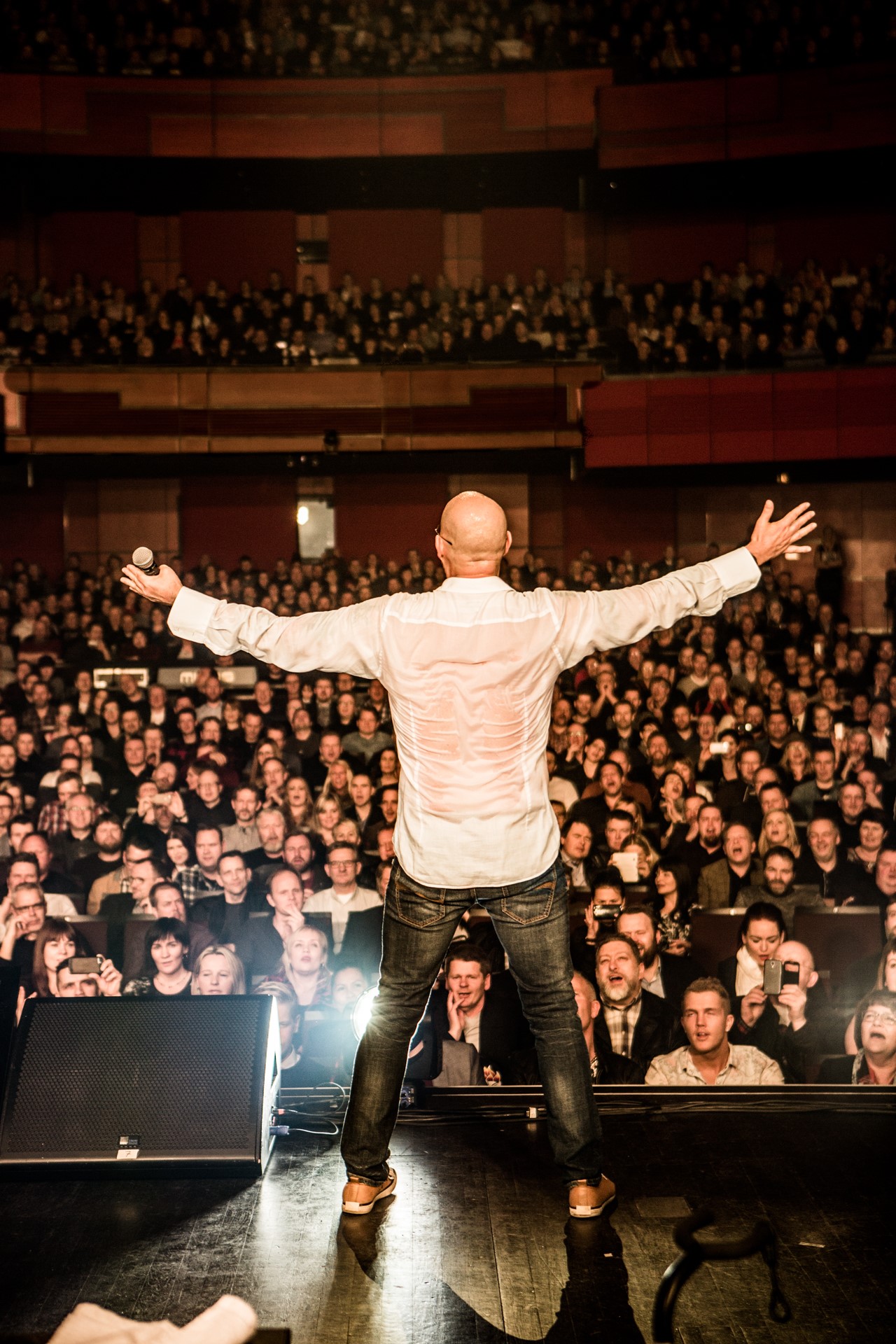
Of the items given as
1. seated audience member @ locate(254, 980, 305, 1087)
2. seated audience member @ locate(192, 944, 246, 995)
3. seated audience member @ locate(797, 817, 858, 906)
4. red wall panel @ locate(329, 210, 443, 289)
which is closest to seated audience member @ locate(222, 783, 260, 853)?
seated audience member @ locate(254, 980, 305, 1087)

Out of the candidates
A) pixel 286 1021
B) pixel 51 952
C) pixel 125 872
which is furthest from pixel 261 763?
pixel 286 1021

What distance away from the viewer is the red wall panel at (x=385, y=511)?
16.7 meters

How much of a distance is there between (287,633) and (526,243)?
15039 mm

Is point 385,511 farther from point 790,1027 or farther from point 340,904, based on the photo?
point 790,1027

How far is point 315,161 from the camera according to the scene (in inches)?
608

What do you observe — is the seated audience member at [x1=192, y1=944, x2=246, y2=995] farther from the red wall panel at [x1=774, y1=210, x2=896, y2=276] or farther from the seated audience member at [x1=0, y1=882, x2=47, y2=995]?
the red wall panel at [x1=774, y1=210, x2=896, y2=276]

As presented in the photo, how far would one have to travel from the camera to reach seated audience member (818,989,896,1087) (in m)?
3.83

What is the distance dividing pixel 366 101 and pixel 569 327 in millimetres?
4138

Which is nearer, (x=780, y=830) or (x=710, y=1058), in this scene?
(x=710, y=1058)

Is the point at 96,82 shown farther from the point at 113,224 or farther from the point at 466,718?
the point at 466,718

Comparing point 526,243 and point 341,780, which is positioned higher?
point 526,243

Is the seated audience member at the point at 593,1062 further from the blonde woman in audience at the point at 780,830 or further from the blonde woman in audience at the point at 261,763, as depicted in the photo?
the blonde woman in audience at the point at 261,763

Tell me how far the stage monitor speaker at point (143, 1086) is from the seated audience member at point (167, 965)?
1488mm

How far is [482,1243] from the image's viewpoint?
266cm
